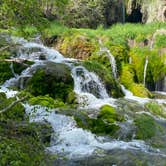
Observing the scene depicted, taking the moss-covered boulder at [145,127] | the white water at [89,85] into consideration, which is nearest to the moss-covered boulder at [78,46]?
the white water at [89,85]

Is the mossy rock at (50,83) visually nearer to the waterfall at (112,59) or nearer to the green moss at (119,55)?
→ the waterfall at (112,59)

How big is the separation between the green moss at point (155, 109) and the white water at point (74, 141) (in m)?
3.84

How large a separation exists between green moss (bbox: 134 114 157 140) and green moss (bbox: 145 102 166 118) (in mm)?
1820

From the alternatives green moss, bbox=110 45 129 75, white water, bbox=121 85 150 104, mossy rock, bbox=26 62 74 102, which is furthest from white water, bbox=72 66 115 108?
green moss, bbox=110 45 129 75

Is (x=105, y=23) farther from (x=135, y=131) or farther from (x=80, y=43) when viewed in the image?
(x=135, y=131)

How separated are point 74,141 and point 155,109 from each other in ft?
16.4

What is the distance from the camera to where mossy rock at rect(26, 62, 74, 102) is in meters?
13.6

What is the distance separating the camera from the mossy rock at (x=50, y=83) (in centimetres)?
1362

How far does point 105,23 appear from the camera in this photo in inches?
1108

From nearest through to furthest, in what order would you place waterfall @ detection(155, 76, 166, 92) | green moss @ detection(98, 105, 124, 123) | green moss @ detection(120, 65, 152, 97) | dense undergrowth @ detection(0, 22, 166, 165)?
1. dense undergrowth @ detection(0, 22, 166, 165)
2. green moss @ detection(98, 105, 124, 123)
3. green moss @ detection(120, 65, 152, 97)
4. waterfall @ detection(155, 76, 166, 92)

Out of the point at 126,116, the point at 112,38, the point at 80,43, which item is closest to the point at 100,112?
the point at 126,116

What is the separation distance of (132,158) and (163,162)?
61 centimetres

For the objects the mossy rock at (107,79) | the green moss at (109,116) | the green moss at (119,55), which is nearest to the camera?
the green moss at (109,116)

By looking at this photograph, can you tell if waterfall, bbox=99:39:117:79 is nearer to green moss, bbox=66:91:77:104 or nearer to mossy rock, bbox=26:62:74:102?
mossy rock, bbox=26:62:74:102
